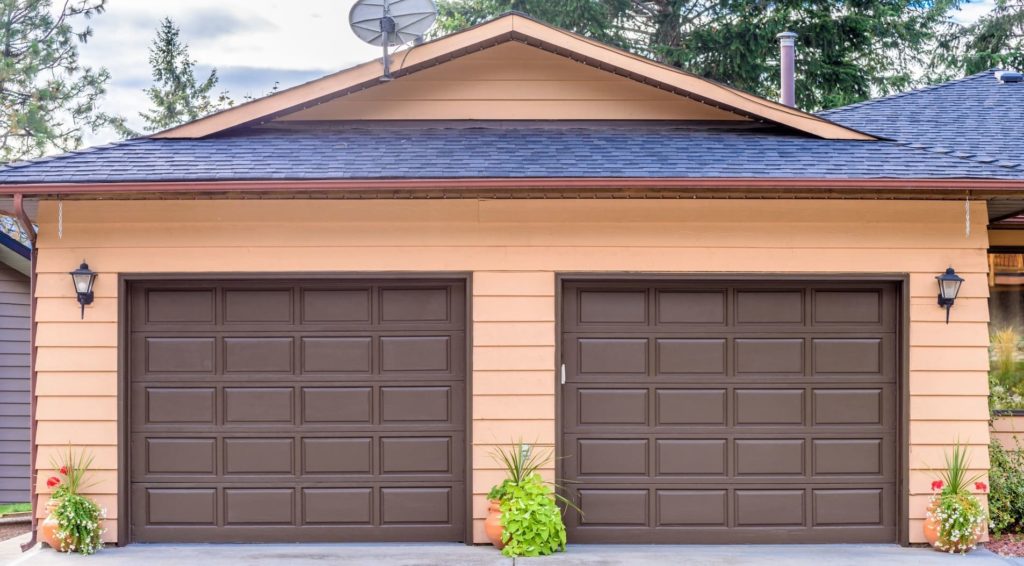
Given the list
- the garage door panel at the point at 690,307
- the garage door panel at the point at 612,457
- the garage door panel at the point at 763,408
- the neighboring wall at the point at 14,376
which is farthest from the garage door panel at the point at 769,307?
the neighboring wall at the point at 14,376

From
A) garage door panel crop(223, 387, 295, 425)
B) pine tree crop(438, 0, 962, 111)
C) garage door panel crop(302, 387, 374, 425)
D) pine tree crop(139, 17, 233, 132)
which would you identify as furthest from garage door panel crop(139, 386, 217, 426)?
pine tree crop(139, 17, 233, 132)

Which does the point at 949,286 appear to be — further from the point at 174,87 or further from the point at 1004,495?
the point at 174,87

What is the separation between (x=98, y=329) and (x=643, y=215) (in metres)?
4.28

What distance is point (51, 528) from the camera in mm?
7039

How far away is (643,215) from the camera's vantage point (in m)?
7.33

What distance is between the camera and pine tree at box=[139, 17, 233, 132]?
1205 inches

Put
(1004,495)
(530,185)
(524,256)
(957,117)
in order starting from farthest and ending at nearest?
1. (957,117)
2. (1004,495)
3. (524,256)
4. (530,185)

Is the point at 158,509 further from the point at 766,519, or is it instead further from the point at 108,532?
the point at 766,519

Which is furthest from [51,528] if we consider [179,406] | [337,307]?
[337,307]

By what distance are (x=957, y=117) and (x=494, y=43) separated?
5.79 metres

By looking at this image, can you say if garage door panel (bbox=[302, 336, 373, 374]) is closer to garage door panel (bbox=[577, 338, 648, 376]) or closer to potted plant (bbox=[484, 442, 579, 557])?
potted plant (bbox=[484, 442, 579, 557])

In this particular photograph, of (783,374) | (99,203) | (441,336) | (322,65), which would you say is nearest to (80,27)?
(322,65)

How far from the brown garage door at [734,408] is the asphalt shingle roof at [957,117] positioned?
284cm

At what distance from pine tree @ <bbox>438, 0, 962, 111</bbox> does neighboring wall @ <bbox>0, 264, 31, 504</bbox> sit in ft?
43.9
